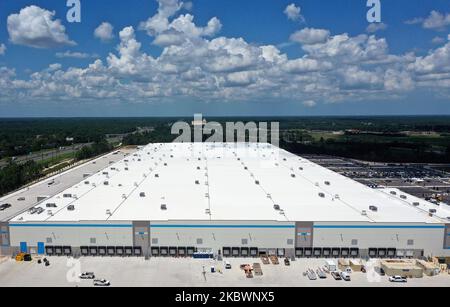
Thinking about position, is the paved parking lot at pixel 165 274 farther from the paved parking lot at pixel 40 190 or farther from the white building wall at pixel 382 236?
the paved parking lot at pixel 40 190

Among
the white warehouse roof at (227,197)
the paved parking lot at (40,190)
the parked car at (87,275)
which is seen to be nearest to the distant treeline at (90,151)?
the paved parking lot at (40,190)

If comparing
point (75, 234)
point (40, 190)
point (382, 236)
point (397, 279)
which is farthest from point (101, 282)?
point (40, 190)

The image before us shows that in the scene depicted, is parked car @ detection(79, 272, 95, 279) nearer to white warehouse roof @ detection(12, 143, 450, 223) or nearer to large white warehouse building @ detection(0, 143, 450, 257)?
large white warehouse building @ detection(0, 143, 450, 257)

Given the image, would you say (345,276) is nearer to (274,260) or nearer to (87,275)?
(274,260)

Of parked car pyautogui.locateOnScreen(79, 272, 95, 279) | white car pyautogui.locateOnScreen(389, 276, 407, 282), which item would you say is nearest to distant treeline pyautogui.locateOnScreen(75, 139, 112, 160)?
parked car pyautogui.locateOnScreen(79, 272, 95, 279)

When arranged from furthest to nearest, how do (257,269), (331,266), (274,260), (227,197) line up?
(227,197)
(274,260)
(331,266)
(257,269)
